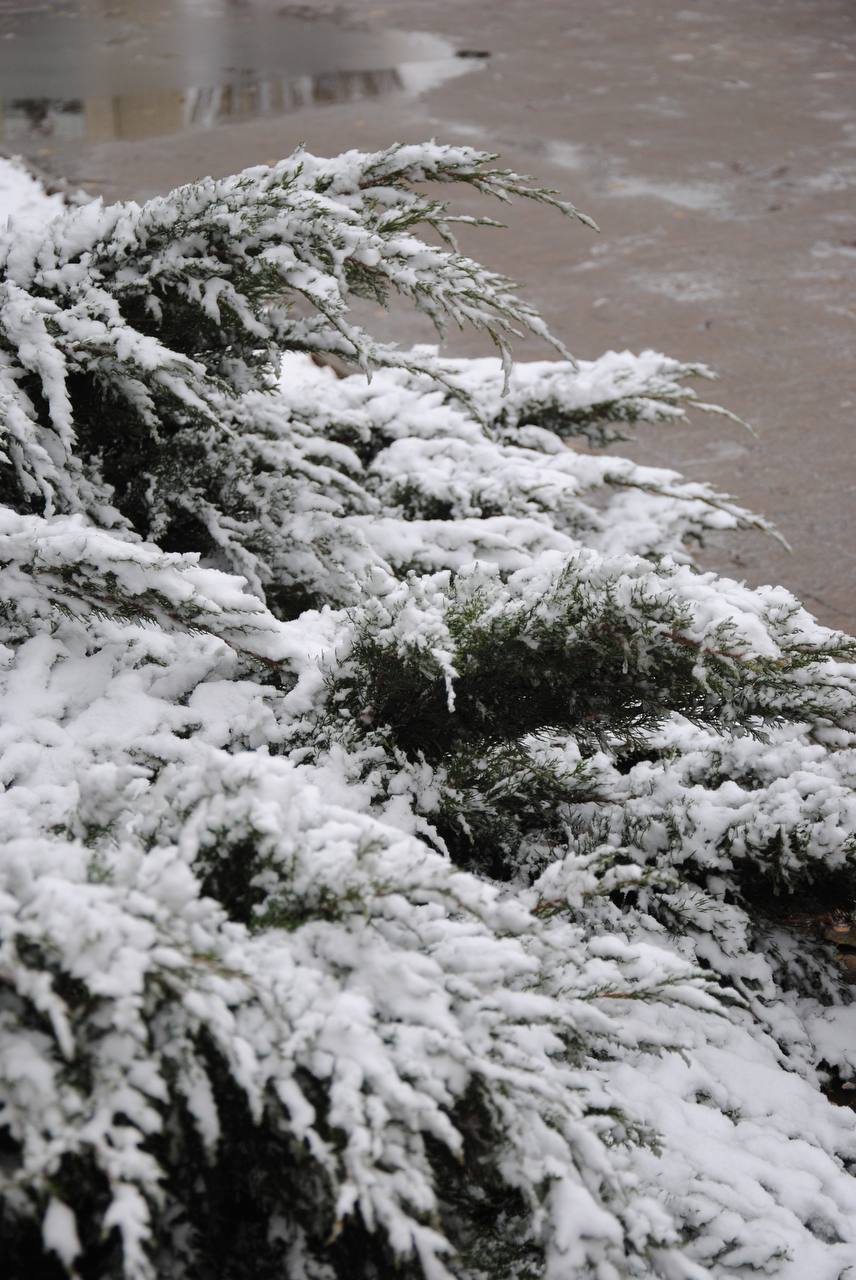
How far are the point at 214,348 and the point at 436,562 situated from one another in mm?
575

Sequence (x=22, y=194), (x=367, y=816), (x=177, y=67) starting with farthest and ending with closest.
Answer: (x=177, y=67), (x=22, y=194), (x=367, y=816)

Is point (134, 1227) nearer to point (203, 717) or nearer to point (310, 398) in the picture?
point (203, 717)

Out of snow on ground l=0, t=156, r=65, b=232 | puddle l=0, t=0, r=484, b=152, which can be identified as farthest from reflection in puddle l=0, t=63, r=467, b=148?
snow on ground l=0, t=156, r=65, b=232

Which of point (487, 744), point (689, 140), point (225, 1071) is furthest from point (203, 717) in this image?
point (689, 140)

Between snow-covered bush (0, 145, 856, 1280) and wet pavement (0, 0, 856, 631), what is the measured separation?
64.7 inches

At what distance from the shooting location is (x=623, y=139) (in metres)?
7.21

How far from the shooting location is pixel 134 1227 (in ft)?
2.72

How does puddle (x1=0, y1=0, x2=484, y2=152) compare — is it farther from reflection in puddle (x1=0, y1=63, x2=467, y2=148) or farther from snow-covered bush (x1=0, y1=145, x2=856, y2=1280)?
snow-covered bush (x1=0, y1=145, x2=856, y2=1280)

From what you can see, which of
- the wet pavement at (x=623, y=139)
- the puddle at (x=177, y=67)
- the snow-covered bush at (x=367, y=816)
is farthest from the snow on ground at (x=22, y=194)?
the snow-covered bush at (x=367, y=816)

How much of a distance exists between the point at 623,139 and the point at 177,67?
4.29 metres

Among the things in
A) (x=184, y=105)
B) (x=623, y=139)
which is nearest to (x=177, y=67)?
(x=184, y=105)

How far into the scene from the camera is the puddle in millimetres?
7828

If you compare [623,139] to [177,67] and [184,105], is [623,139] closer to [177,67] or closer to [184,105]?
[184,105]

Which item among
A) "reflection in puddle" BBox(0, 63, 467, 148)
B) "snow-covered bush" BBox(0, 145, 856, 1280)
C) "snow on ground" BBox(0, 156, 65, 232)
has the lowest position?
"snow-covered bush" BBox(0, 145, 856, 1280)
